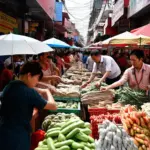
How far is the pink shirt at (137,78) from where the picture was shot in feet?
23.1

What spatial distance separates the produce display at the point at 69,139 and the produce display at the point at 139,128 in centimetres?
56

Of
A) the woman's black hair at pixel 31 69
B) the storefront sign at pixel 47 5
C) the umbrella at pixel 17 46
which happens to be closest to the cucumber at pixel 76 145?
the woman's black hair at pixel 31 69

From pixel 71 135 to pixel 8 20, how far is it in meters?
7.11

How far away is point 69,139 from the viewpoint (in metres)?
4.57

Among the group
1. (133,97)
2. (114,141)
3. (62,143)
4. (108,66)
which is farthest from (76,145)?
(108,66)

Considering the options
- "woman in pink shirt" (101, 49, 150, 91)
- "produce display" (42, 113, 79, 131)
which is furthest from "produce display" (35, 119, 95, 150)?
"woman in pink shirt" (101, 49, 150, 91)

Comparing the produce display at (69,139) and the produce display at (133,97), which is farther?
the produce display at (133,97)

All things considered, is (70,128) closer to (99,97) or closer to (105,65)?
(99,97)

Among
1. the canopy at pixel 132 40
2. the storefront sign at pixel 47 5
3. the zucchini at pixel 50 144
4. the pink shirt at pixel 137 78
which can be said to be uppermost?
the storefront sign at pixel 47 5

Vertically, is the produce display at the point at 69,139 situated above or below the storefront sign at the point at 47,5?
below

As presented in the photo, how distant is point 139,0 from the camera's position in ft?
49.6

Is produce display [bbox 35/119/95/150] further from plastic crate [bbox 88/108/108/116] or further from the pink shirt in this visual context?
the pink shirt

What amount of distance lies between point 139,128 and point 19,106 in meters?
1.64

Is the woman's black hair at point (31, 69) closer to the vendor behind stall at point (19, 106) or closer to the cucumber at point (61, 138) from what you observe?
the vendor behind stall at point (19, 106)
